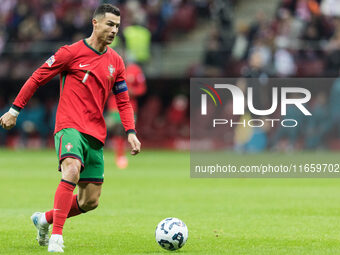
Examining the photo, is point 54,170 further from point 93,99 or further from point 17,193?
point 93,99

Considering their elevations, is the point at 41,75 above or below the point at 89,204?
above

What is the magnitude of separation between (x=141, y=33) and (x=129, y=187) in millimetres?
10325

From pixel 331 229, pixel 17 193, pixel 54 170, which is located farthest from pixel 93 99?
pixel 54 170

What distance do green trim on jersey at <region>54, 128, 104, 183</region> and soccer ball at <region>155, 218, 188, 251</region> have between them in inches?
30.8

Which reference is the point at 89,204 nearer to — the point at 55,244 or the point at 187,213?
the point at 55,244

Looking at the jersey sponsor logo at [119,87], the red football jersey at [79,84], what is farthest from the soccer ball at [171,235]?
the jersey sponsor logo at [119,87]

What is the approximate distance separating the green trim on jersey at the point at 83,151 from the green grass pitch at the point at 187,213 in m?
0.71

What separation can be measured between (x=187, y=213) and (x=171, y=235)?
349 centimetres

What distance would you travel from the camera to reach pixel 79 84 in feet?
26.0

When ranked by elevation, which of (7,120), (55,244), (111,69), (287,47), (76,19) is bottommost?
(55,244)

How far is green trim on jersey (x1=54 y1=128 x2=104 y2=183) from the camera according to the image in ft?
24.9

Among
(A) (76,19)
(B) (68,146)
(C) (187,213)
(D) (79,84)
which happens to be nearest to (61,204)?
(B) (68,146)

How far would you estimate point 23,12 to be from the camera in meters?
29.3

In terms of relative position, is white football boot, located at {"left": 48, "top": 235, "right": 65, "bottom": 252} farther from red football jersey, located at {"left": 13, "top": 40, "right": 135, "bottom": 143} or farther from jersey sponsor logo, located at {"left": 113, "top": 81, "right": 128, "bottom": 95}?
jersey sponsor logo, located at {"left": 113, "top": 81, "right": 128, "bottom": 95}
